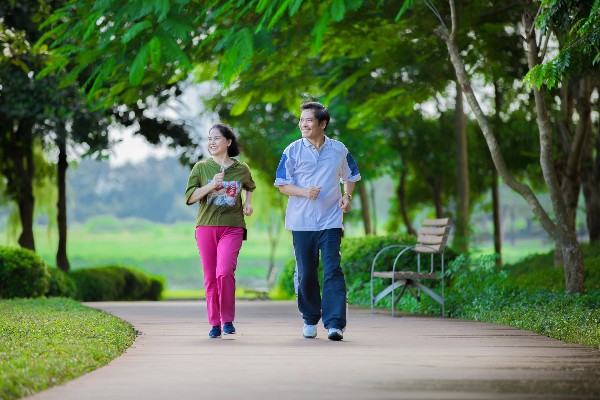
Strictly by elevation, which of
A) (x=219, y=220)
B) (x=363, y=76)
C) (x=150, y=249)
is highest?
(x=363, y=76)

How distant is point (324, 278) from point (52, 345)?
7.78ft

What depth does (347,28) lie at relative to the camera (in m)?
15.6

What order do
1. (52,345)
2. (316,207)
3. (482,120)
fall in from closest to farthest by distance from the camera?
(52,345)
(316,207)
(482,120)

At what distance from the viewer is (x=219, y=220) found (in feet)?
30.9

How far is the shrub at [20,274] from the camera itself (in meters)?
18.0

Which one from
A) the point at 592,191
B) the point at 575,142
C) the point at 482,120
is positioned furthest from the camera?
the point at 592,191

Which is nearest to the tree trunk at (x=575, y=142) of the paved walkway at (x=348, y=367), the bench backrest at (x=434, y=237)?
the bench backrest at (x=434, y=237)

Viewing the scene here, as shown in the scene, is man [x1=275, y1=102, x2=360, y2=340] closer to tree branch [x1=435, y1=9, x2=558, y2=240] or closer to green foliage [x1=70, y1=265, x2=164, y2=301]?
tree branch [x1=435, y1=9, x2=558, y2=240]

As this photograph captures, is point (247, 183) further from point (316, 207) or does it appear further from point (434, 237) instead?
point (434, 237)

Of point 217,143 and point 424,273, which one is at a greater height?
point 217,143

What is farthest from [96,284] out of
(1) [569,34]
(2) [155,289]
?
(1) [569,34]

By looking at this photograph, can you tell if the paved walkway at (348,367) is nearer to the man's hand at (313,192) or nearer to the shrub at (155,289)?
the man's hand at (313,192)

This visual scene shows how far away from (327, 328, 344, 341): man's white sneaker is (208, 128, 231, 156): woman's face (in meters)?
1.81

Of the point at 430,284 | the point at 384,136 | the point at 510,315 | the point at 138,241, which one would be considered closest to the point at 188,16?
the point at 510,315
